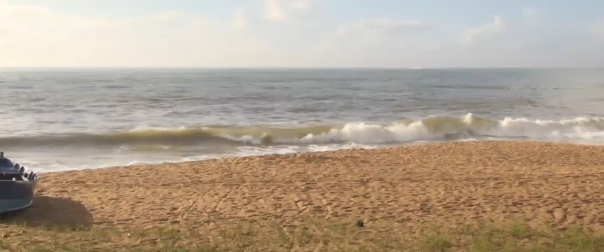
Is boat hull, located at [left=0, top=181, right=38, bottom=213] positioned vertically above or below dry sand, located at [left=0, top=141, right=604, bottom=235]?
above

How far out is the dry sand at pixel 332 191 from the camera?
8016 millimetres

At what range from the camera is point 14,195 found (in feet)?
25.9

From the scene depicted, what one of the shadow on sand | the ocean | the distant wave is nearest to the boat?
the shadow on sand

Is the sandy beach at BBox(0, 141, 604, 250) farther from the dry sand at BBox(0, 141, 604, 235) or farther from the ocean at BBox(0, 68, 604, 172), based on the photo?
the ocean at BBox(0, 68, 604, 172)

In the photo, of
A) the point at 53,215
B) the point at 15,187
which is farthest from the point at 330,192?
the point at 15,187

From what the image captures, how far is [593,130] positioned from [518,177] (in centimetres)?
1559

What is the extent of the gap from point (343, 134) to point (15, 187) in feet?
49.7

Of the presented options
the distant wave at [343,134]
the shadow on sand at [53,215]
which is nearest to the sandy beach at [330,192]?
the shadow on sand at [53,215]

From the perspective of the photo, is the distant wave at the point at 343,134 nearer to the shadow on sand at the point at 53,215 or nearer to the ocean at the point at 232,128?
Result: the ocean at the point at 232,128

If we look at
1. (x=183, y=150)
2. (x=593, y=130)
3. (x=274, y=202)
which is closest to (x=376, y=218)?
(x=274, y=202)

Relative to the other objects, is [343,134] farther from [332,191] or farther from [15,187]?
[15,187]

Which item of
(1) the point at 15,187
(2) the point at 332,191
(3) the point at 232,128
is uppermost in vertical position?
(1) the point at 15,187

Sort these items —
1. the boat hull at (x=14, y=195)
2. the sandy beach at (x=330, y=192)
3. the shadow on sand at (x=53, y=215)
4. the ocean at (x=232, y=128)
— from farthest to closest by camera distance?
the ocean at (x=232, y=128)
the sandy beach at (x=330, y=192)
the boat hull at (x=14, y=195)
the shadow on sand at (x=53, y=215)

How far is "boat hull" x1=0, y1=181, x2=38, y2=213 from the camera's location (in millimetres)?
7797
